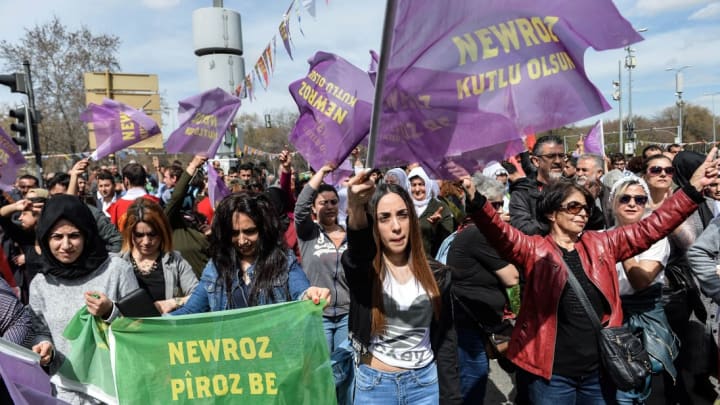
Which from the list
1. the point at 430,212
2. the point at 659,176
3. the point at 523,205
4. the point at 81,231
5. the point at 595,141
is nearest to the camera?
the point at 81,231

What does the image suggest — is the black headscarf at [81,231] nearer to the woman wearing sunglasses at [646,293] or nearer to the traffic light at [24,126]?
the woman wearing sunglasses at [646,293]

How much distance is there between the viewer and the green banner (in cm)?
254

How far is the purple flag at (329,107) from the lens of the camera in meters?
4.32

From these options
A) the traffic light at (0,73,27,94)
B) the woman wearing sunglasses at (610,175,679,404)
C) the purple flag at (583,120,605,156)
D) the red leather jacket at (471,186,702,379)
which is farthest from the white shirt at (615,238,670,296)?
the traffic light at (0,73,27,94)

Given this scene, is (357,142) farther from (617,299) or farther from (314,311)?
(617,299)

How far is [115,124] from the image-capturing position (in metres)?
7.03

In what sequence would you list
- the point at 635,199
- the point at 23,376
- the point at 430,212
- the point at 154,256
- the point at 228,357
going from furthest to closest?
the point at 430,212
the point at 154,256
the point at 635,199
the point at 228,357
the point at 23,376

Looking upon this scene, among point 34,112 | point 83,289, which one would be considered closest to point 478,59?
point 83,289

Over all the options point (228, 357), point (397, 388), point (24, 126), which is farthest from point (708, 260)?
point (24, 126)

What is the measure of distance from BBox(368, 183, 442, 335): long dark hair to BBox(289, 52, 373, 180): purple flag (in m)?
1.55

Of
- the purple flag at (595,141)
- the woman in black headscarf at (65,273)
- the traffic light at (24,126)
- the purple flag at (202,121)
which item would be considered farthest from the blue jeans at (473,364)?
the traffic light at (24,126)

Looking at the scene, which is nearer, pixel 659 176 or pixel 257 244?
pixel 257 244

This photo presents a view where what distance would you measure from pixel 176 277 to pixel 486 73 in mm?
2509

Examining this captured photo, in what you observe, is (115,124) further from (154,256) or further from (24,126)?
(24,126)
